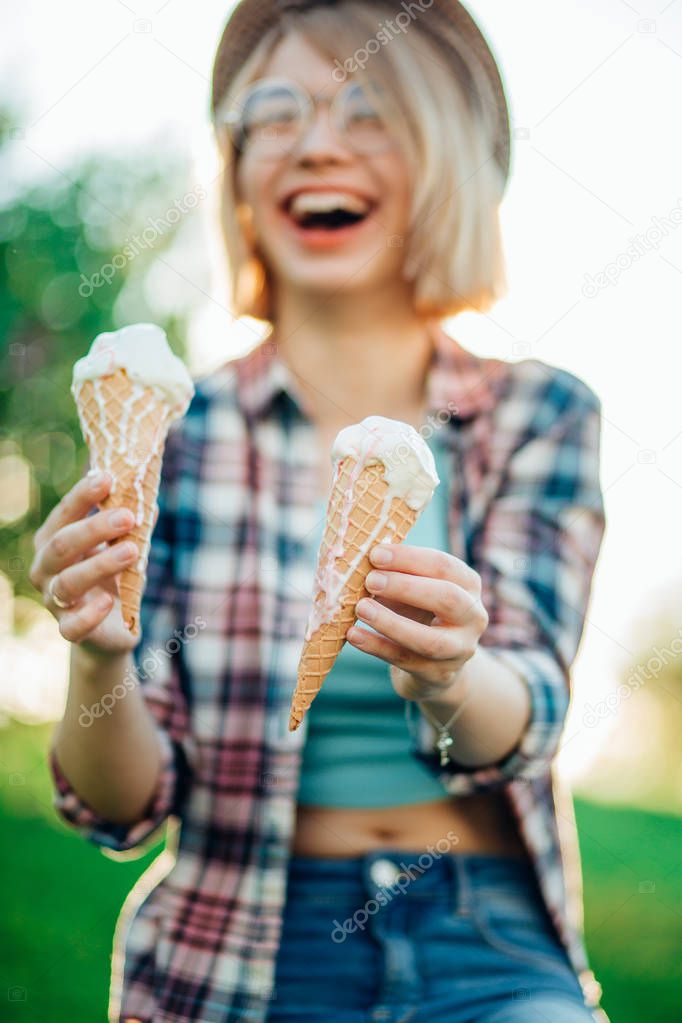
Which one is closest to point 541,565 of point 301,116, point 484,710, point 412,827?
point 484,710

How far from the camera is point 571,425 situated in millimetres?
1768

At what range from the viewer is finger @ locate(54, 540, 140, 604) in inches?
46.6

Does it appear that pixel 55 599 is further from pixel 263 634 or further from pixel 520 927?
pixel 520 927

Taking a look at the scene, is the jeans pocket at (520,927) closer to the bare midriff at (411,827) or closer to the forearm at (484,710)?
the bare midriff at (411,827)

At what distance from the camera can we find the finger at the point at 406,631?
1106 millimetres

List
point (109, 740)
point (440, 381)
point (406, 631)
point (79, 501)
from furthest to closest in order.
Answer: point (440, 381)
point (109, 740)
point (79, 501)
point (406, 631)

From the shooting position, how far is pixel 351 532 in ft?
3.89

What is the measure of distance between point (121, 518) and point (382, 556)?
13.3 inches

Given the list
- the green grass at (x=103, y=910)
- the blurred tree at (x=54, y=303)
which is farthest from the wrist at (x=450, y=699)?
the blurred tree at (x=54, y=303)

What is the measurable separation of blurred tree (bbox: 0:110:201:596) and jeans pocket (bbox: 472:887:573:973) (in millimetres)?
5332

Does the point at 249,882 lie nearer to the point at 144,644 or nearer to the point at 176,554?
the point at 144,644

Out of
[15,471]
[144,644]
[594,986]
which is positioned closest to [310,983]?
[594,986]

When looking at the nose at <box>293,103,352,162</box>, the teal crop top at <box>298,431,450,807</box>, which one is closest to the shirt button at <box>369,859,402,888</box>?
the teal crop top at <box>298,431,450,807</box>

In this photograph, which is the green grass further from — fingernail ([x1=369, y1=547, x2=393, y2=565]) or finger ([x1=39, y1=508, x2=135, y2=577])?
fingernail ([x1=369, y1=547, x2=393, y2=565])
